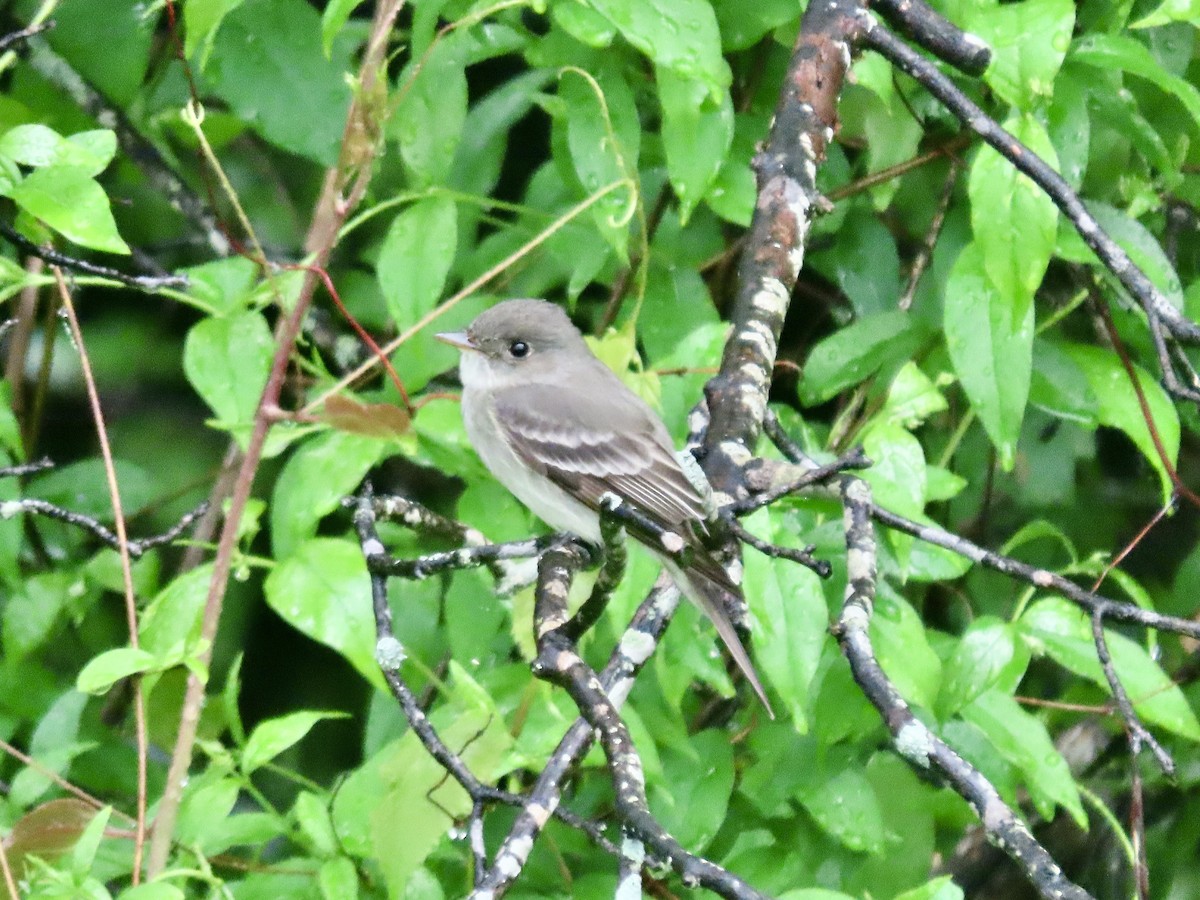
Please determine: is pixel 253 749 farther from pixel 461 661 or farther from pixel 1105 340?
pixel 1105 340

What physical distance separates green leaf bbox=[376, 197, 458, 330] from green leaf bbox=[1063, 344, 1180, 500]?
4.21 feet

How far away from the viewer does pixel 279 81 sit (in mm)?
3172

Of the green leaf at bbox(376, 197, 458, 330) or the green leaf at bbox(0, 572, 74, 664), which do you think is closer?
the green leaf at bbox(376, 197, 458, 330)

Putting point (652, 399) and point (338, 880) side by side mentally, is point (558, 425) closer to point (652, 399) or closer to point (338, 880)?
point (652, 399)

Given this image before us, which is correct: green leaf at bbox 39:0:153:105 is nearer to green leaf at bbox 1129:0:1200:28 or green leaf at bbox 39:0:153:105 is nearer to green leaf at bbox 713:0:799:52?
green leaf at bbox 713:0:799:52

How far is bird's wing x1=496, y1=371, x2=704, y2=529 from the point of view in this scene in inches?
125

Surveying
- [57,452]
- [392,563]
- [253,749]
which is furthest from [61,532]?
[392,563]

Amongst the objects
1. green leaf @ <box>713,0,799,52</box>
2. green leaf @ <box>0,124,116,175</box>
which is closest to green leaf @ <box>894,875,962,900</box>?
green leaf @ <box>0,124,116,175</box>

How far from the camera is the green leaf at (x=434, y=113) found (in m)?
2.72

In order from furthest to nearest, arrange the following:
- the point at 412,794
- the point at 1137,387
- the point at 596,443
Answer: the point at 596,443, the point at 1137,387, the point at 412,794

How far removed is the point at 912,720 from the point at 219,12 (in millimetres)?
1606

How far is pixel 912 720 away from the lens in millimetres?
1781

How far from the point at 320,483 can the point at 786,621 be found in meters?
0.86

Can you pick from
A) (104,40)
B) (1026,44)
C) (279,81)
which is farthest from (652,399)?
(104,40)
